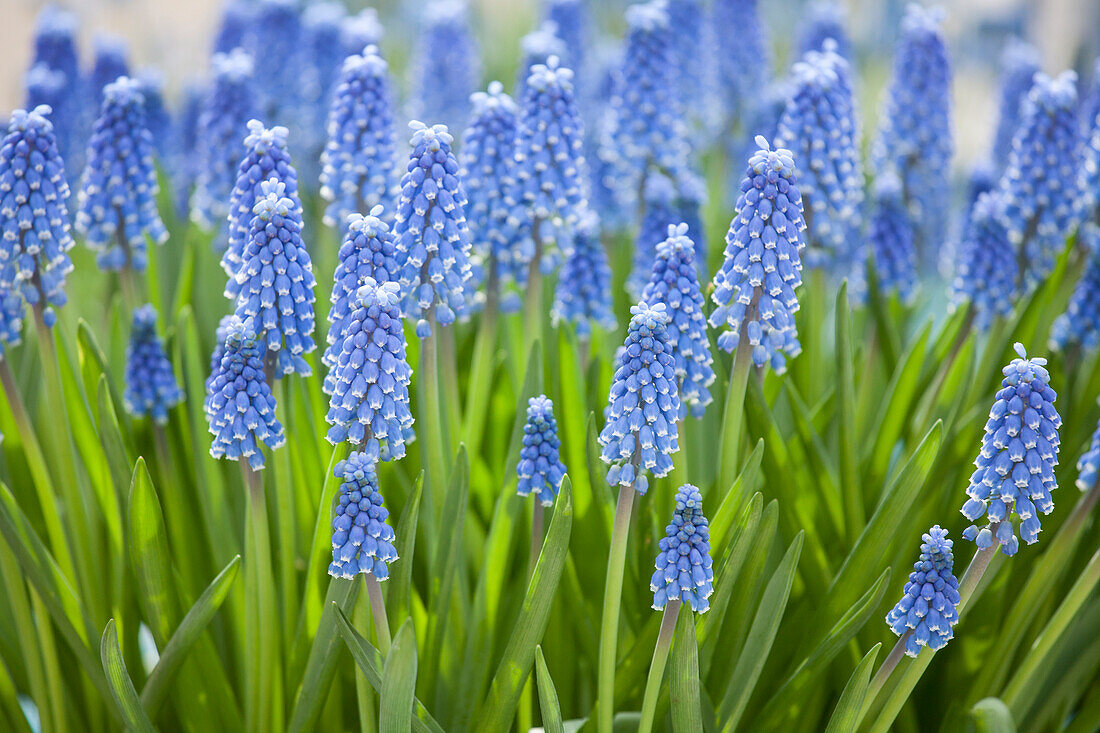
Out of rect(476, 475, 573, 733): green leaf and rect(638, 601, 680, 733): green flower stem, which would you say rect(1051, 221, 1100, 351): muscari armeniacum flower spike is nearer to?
rect(638, 601, 680, 733): green flower stem

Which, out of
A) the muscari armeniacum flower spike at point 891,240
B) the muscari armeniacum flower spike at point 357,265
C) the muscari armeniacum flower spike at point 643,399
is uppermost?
the muscari armeniacum flower spike at point 891,240

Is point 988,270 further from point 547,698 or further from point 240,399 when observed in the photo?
point 240,399

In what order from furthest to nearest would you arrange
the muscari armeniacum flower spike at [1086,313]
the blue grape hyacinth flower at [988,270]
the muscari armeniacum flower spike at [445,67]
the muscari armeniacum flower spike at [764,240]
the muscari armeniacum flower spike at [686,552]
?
the muscari armeniacum flower spike at [445,67] → the blue grape hyacinth flower at [988,270] → the muscari armeniacum flower spike at [1086,313] → the muscari armeniacum flower spike at [764,240] → the muscari armeniacum flower spike at [686,552]

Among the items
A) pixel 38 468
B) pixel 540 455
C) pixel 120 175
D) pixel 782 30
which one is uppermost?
pixel 782 30

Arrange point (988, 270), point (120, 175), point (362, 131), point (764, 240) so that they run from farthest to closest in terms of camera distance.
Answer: point (988, 270) < point (120, 175) < point (362, 131) < point (764, 240)

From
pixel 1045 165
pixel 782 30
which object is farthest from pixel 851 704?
pixel 782 30

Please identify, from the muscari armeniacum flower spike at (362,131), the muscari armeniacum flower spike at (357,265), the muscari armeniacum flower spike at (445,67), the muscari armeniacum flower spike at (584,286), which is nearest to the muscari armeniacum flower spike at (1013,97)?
the muscari armeniacum flower spike at (445,67)

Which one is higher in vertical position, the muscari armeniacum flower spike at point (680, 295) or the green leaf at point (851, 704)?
the muscari armeniacum flower spike at point (680, 295)

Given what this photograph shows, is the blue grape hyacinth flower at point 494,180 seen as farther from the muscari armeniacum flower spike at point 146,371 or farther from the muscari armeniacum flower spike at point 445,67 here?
the muscari armeniacum flower spike at point 445,67

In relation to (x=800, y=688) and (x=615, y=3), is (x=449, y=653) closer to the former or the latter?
(x=800, y=688)
